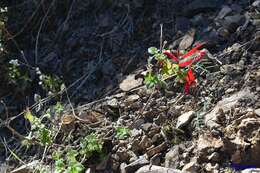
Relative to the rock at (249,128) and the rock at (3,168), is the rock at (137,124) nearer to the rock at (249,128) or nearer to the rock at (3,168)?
the rock at (249,128)

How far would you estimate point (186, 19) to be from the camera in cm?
311

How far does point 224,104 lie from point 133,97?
534 millimetres

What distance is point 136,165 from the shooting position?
259 cm

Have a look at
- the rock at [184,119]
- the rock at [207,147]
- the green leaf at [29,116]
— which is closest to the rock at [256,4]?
the rock at [184,119]

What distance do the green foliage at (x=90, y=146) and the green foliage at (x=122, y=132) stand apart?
0.10m

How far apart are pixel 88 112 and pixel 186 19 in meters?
0.75

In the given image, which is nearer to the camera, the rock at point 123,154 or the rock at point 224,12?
the rock at point 123,154

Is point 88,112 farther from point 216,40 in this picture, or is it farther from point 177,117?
point 216,40

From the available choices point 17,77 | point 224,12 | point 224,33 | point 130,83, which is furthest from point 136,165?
point 17,77

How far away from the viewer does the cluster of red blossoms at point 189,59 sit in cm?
279

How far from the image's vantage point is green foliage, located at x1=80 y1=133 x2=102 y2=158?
2762 millimetres

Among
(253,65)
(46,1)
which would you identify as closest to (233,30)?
(253,65)

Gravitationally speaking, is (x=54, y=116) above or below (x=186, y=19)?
below

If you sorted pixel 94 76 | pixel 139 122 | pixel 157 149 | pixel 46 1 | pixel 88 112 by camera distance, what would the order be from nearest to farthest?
pixel 157 149
pixel 139 122
pixel 88 112
pixel 94 76
pixel 46 1
